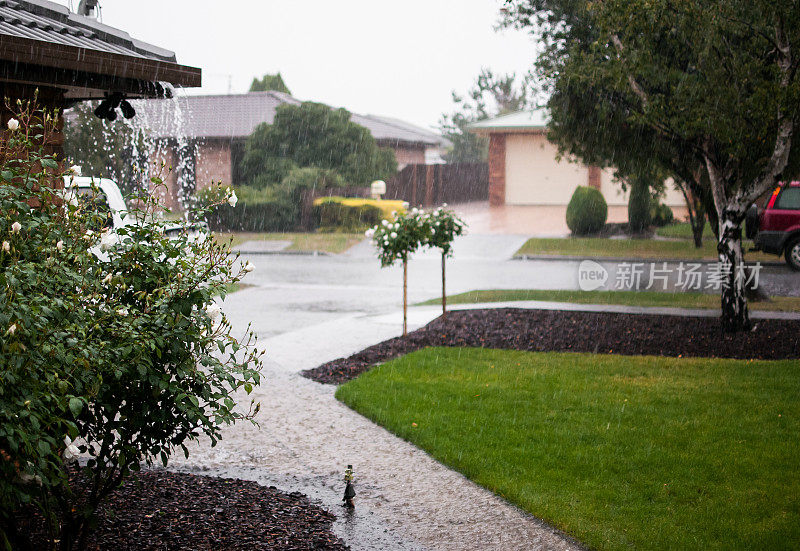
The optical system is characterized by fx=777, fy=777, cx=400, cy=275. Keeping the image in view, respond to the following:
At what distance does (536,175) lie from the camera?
36844 millimetres

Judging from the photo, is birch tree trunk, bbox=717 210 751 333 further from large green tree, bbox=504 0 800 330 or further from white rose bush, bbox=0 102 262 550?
white rose bush, bbox=0 102 262 550

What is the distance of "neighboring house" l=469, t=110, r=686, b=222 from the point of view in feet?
119

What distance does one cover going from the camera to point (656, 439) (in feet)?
19.6

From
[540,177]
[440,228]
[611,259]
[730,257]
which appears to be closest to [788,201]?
[611,259]

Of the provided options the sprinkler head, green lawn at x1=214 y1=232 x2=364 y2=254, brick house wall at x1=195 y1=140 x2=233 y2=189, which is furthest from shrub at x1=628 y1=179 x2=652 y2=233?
the sprinkler head

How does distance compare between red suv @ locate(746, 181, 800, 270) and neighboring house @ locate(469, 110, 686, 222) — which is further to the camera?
neighboring house @ locate(469, 110, 686, 222)

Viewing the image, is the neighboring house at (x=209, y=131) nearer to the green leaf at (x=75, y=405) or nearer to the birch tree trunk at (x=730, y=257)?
the birch tree trunk at (x=730, y=257)

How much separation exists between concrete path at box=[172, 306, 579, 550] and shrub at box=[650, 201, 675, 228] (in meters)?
22.3

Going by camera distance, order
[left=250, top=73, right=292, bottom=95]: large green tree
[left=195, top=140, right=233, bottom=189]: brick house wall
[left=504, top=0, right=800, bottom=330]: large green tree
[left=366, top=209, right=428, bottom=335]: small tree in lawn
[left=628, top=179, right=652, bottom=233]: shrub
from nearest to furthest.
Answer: [left=504, top=0, right=800, bottom=330]: large green tree < [left=366, top=209, right=428, bottom=335]: small tree in lawn < [left=628, top=179, right=652, bottom=233]: shrub < [left=195, top=140, right=233, bottom=189]: brick house wall < [left=250, top=73, right=292, bottom=95]: large green tree

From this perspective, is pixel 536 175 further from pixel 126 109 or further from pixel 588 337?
pixel 126 109

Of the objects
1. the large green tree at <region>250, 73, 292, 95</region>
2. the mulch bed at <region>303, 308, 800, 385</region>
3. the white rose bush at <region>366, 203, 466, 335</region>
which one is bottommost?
the mulch bed at <region>303, 308, 800, 385</region>

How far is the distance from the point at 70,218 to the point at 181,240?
491mm

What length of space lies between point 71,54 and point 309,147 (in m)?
26.1

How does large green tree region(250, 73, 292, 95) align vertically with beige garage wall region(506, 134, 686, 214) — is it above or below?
above
